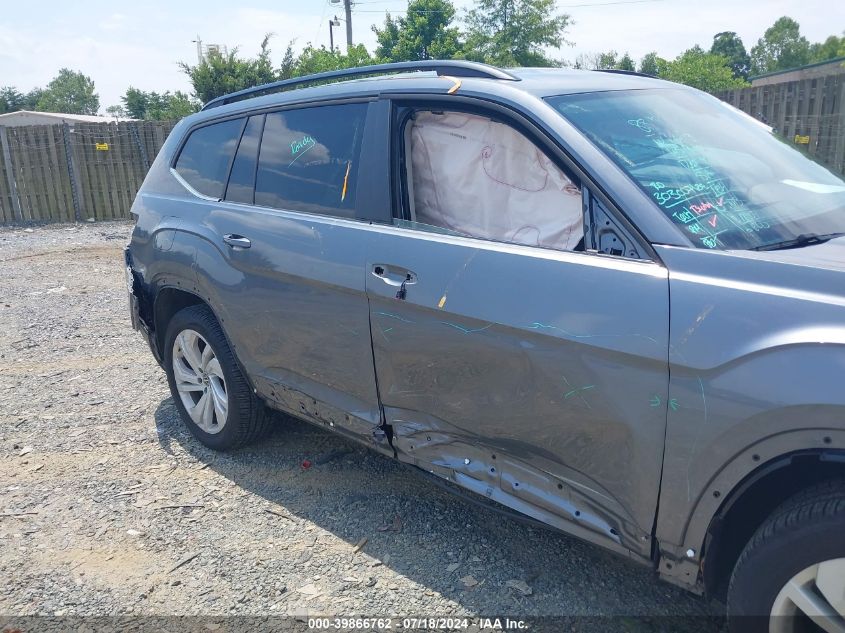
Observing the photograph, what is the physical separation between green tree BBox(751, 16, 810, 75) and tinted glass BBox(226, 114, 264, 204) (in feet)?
316

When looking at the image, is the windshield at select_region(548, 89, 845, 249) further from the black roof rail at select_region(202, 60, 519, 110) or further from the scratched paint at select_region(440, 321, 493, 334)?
the scratched paint at select_region(440, 321, 493, 334)

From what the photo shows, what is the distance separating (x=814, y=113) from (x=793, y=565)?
9.07m

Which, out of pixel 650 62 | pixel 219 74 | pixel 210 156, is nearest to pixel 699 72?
pixel 650 62

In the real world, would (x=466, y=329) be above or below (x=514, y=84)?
below

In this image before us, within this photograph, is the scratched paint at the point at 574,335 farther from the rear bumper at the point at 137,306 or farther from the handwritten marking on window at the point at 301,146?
the rear bumper at the point at 137,306

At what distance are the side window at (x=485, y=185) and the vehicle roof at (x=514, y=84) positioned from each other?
0.13m

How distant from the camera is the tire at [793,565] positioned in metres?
1.90

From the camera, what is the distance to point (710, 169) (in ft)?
8.64

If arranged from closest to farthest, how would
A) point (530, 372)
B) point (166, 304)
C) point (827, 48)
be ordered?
point (530, 372)
point (166, 304)
point (827, 48)

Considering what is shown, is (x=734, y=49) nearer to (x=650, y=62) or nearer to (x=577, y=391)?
(x=650, y=62)

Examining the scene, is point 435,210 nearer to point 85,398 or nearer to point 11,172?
point 85,398

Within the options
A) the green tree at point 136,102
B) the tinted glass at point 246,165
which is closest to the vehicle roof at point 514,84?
the tinted glass at point 246,165

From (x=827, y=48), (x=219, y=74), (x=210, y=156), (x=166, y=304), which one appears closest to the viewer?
(x=210, y=156)

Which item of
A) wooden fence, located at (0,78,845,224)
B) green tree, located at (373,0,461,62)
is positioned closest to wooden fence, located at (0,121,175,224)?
wooden fence, located at (0,78,845,224)
